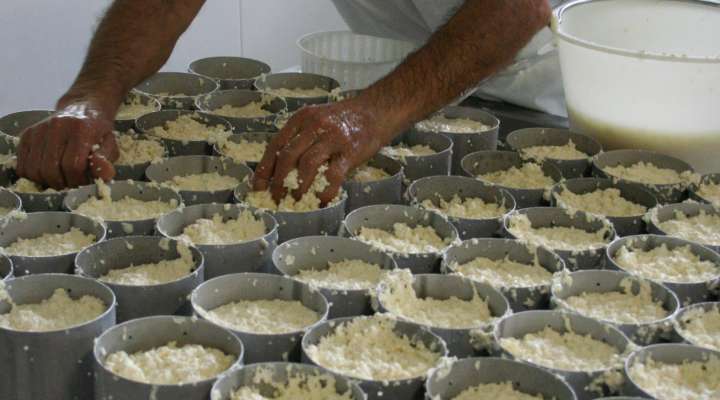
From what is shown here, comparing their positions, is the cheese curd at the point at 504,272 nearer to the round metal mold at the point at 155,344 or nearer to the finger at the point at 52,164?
the round metal mold at the point at 155,344

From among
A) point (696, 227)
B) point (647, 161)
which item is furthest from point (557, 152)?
point (696, 227)

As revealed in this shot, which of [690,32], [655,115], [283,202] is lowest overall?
[283,202]

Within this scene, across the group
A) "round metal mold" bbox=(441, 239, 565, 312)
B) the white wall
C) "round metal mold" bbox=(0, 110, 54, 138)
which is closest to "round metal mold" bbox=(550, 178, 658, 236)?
"round metal mold" bbox=(441, 239, 565, 312)

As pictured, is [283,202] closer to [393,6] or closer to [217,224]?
[217,224]

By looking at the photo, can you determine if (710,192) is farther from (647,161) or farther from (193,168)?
(193,168)

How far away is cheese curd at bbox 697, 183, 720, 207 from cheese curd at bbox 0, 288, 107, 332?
3.73 feet

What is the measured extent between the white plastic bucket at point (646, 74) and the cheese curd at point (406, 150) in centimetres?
36

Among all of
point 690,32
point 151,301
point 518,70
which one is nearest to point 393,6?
point 518,70

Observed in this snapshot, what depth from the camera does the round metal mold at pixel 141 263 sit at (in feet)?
4.45

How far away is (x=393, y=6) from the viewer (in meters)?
2.58

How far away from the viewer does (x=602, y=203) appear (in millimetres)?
1789

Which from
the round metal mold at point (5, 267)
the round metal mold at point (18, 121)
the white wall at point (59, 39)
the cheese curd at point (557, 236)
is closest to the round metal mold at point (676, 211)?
the cheese curd at point (557, 236)

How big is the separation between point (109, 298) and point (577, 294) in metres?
0.70

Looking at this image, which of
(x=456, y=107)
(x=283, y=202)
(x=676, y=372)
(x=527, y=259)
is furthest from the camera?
(x=456, y=107)
